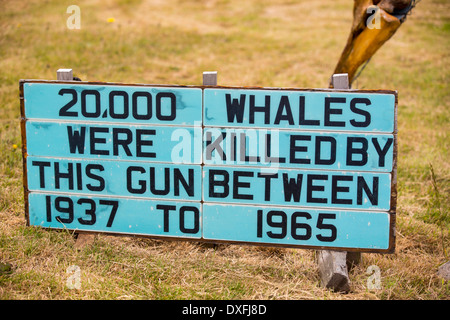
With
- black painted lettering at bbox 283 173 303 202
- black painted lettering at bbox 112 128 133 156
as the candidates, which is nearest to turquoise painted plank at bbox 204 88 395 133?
black painted lettering at bbox 283 173 303 202

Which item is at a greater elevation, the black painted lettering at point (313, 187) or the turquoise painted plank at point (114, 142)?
the turquoise painted plank at point (114, 142)

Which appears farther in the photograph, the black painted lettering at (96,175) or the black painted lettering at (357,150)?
the black painted lettering at (96,175)

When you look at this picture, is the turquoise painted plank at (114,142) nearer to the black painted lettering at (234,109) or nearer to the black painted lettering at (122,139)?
the black painted lettering at (122,139)

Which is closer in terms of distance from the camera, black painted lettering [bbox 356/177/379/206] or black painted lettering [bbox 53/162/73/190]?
black painted lettering [bbox 356/177/379/206]

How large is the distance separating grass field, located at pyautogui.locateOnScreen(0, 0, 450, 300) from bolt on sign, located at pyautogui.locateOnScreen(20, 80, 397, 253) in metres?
0.25

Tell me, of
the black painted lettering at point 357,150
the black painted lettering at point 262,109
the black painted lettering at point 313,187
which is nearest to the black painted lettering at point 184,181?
the black painted lettering at point 262,109

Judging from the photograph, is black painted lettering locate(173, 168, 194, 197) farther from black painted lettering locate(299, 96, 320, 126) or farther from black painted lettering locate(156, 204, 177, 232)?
black painted lettering locate(299, 96, 320, 126)

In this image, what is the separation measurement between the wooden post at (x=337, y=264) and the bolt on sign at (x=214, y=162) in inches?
3.5

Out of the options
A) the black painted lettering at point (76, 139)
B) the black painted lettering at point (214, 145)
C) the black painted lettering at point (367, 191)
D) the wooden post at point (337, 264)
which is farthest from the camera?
the black painted lettering at point (76, 139)

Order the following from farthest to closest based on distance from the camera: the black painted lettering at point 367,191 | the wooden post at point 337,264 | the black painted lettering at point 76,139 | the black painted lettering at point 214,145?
1. the black painted lettering at point 76,139
2. the black painted lettering at point 214,145
3. the black painted lettering at point 367,191
4. the wooden post at point 337,264

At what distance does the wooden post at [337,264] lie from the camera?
288 cm

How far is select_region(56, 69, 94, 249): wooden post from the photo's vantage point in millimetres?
3248

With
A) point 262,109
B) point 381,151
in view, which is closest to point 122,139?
point 262,109
